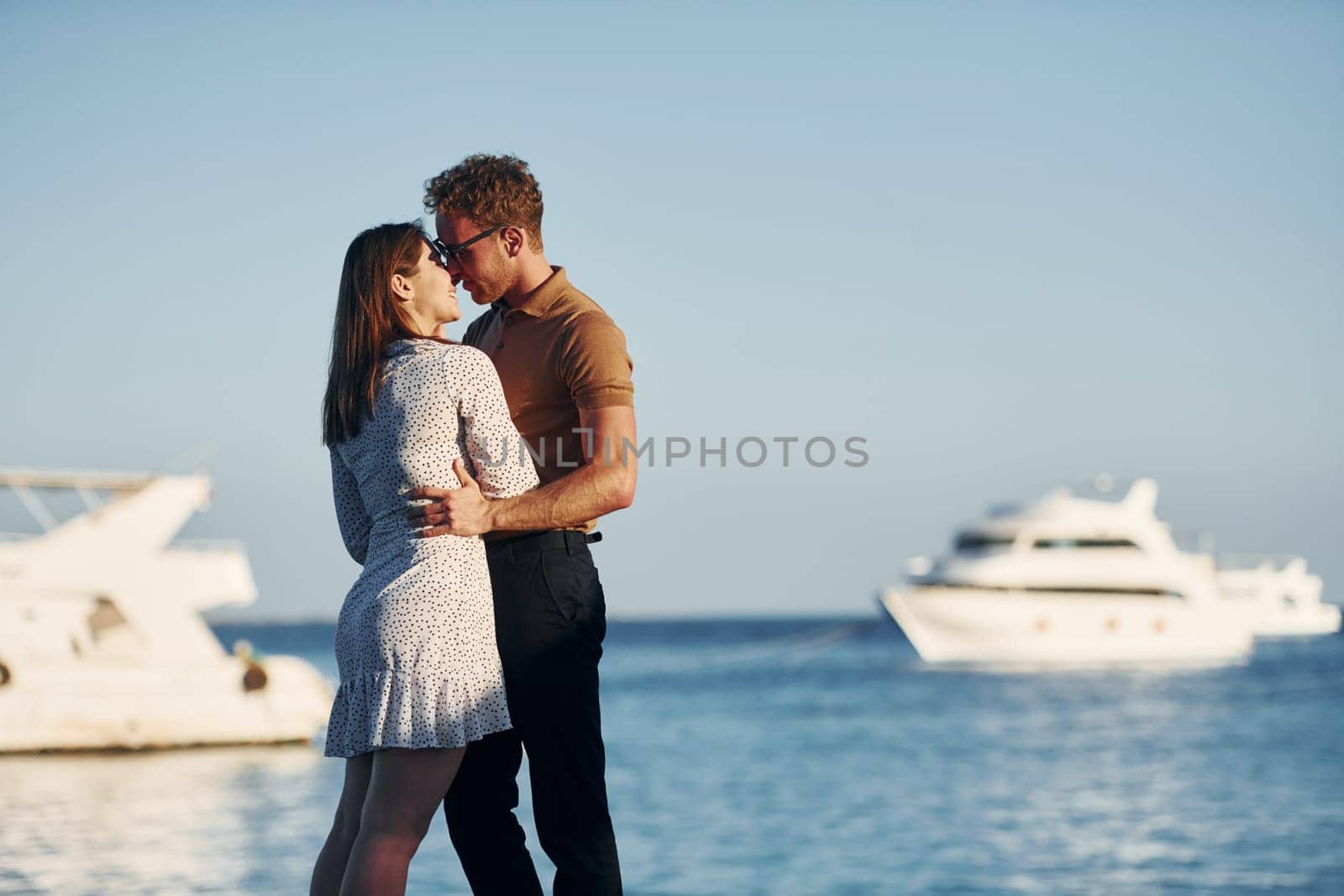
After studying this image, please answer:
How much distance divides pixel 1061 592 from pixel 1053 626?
3.11 ft

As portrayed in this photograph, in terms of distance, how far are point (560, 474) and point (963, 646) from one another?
40.5 metres

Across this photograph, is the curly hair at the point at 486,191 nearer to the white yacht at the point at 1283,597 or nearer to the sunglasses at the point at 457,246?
the sunglasses at the point at 457,246

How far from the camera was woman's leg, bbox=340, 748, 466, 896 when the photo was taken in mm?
2785

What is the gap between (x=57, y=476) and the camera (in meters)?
18.0

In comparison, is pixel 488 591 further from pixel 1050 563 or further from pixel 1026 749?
pixel 1050 563

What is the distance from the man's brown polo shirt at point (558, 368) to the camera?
3.04m

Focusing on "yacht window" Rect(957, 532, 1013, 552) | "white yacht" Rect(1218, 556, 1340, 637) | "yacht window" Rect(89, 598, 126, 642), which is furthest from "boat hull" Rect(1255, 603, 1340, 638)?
"yacht window" Rect(89, 598, 126, 642)

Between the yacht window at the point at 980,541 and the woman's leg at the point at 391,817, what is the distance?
39030 mm

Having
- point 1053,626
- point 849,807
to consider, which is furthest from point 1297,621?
point 849,807

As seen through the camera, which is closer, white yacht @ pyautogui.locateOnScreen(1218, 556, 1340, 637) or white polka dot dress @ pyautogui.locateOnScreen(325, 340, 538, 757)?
white polka dot dress @ pyautogui.locateOnScreen(325, 340, 538, 757)

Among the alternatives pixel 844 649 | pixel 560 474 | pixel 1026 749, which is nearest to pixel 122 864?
pixel 560 474

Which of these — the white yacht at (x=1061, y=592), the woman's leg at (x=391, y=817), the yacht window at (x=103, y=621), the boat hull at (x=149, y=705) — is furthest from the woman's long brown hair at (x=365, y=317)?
the white yacht at (x=1061, y=592)

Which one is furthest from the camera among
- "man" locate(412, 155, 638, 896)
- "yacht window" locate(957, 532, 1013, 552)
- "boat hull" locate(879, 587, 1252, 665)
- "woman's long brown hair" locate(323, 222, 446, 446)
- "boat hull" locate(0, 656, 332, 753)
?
"boat hull" locate(879, 587, 1252, 665)

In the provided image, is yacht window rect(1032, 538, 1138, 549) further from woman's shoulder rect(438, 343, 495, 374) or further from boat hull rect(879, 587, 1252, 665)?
woman's shoulder rect(438, 343, 495, 374)
